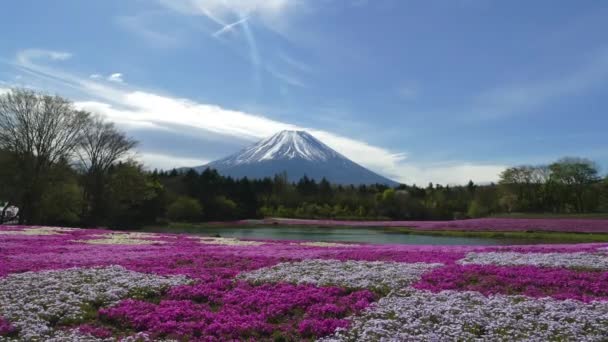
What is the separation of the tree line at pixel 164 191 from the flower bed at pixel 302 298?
37463 mm

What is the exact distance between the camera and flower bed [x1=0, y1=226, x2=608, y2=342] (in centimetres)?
990

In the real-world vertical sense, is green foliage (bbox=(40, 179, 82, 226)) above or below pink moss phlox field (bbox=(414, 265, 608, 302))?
above

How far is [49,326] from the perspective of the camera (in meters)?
10.6

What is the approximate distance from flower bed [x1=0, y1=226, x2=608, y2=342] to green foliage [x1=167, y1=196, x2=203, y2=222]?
7048 cm

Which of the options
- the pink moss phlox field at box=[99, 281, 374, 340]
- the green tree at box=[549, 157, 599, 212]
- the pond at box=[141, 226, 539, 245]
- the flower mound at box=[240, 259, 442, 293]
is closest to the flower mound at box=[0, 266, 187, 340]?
the pink moss phlox field at box=[99, 281, 374, 340]

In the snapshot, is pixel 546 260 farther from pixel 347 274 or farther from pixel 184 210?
pixel 184 210

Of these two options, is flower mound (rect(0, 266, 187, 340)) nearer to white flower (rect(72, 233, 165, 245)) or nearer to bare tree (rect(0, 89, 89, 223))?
white flower (rect(72, 233, 165, 245))

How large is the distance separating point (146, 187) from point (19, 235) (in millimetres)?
41472

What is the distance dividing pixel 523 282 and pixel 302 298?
23.7ft

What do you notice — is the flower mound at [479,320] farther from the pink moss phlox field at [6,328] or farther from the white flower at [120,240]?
the white flower at [120,240]

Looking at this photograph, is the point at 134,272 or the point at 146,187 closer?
the point at 134,272

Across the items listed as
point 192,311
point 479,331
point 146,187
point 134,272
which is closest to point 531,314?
point 479,331

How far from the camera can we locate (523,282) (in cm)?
1395

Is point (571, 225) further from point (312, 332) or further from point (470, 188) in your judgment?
point (470, 188)
